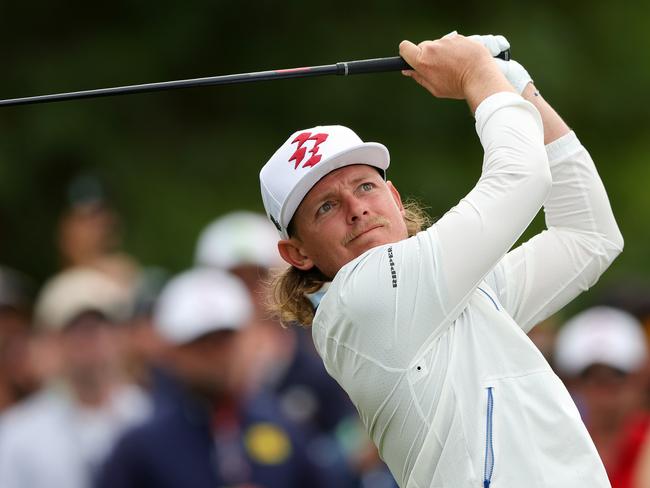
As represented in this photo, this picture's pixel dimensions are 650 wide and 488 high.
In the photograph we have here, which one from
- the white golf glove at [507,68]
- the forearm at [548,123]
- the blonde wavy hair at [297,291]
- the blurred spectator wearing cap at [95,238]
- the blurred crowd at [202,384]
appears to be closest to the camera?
the white golf glove at [507,68]

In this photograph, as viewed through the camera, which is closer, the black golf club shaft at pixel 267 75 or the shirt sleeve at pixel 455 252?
the shirt sleeve at pixel 455 252

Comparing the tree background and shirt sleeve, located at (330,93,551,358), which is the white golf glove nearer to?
shirt sleeve, located at (330,93,551,358)

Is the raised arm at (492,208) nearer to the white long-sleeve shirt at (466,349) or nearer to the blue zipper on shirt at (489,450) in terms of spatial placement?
the white long-sleeve shirt at (466,349)

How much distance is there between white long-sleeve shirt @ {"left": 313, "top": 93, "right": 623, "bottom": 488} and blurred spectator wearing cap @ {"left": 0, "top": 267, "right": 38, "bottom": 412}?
4104 millimetres

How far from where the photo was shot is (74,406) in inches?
291

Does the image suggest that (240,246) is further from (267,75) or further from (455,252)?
(455,252)

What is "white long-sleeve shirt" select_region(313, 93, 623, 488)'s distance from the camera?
412 centimetres

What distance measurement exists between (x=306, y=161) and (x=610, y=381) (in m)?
3.20

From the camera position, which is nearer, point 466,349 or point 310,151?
point 466,349

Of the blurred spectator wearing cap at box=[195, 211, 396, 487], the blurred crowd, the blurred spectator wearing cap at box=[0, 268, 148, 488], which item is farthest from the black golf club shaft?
the blurred spectator wearing cap at box=[195, 211, 396, 487]

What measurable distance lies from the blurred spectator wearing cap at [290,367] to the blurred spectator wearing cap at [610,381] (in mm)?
1120

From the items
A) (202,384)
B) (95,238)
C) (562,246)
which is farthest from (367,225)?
(95,238)

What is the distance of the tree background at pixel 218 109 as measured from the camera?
38.2 ft

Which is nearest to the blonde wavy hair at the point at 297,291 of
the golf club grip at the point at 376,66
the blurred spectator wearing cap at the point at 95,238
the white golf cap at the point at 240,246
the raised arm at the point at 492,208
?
the golf club grip at the point at 376,66
